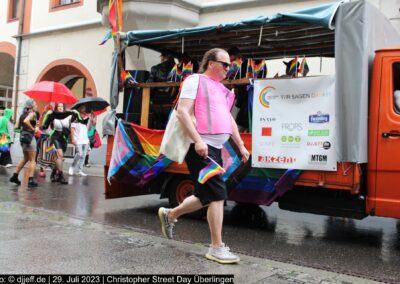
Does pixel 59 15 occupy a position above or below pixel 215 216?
above

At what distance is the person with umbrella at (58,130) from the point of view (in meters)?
9.62

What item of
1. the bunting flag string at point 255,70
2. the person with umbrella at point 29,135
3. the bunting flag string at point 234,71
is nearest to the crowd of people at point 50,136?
the person with umbrella at point 29,135

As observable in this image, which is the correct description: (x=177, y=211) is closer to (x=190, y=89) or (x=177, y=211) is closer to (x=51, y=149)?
(x=190, y=89)

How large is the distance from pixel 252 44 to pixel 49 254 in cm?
471

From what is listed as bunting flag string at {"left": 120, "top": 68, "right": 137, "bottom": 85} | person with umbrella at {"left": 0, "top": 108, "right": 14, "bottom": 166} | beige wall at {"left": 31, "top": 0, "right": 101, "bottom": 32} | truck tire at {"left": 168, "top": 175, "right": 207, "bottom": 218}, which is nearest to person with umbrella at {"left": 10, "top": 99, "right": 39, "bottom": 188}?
bunting flag string at {"left": 120, "top": 68, "right": 137, "bottom": 85}

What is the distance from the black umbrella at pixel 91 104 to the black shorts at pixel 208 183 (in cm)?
730

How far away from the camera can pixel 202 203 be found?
161 inches

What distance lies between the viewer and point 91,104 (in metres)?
11.2

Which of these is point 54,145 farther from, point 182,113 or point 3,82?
point 3,82

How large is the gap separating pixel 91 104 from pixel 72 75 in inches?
296

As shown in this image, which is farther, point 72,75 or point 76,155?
point 72,75

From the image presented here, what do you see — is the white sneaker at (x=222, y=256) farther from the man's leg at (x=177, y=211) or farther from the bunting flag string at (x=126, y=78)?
the bunting flag string at (x=126, y=78)

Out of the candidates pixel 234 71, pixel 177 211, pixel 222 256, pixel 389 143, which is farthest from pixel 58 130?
pixel 389 143

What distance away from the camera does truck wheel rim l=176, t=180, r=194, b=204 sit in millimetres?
6398
